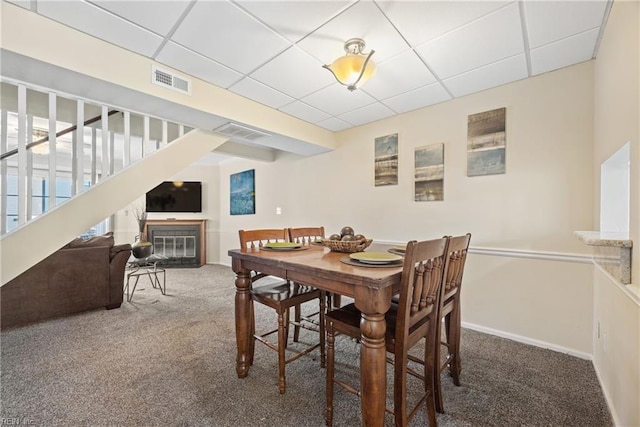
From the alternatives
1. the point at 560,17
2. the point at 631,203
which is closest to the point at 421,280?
the point at 631,203

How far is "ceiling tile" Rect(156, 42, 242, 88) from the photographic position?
6.79ft

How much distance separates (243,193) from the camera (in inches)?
221

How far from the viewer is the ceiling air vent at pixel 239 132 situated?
9.74ft

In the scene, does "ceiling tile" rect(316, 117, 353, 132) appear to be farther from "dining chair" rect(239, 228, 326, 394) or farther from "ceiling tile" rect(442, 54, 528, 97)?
"dining chair" rect(239, 228, 326, 394)

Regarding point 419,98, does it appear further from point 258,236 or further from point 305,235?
point 258,236

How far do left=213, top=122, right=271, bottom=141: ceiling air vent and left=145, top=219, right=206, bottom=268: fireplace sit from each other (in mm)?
3352

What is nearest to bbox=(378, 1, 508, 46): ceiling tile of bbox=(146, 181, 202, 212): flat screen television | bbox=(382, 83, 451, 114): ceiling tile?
bbox=(382, 83, 451, 114): ceiling tile

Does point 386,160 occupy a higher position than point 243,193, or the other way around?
point 386,160

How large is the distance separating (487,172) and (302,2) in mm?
2200

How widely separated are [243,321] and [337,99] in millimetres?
2353

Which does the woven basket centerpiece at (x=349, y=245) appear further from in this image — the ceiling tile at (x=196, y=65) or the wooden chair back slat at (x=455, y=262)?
the ceiling tile at (x=196, y=65)

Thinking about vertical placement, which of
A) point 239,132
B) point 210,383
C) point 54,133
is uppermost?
point 239,132

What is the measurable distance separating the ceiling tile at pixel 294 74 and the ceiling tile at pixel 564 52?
1.67 metres

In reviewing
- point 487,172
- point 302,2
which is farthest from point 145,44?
point 487,172
